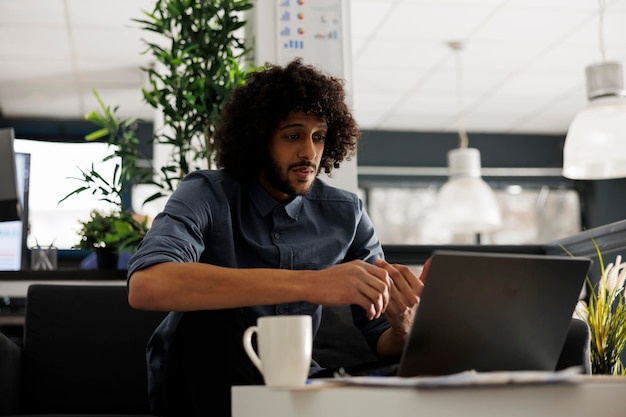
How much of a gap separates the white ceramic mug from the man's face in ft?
2.52

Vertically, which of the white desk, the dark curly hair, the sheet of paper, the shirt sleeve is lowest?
the white desk

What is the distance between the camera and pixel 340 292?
1.18 meters

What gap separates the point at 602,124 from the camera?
3.13 m

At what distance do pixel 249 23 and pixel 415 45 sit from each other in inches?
92.5

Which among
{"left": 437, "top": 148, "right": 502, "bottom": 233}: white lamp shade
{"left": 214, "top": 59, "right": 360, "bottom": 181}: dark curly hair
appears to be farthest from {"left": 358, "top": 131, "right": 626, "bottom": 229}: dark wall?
{"left": 214, "top": 59, "right": 360, "bottom": 181}: dark curly hair

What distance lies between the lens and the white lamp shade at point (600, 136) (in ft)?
10.1

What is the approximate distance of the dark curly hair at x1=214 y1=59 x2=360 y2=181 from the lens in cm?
183

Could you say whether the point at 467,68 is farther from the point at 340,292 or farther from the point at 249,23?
the point at 340,292

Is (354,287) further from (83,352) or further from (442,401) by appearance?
(83,352)

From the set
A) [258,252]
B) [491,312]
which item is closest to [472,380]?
[491,312]

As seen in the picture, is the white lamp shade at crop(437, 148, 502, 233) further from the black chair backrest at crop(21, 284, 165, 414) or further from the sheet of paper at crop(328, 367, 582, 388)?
the sheet of paper at crop(328, 367, 582, 388)

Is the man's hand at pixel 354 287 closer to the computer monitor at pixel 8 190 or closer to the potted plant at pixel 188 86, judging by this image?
Result: the potted plant at pixel 188 86

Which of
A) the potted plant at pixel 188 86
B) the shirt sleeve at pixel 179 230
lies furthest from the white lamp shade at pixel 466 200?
the shirt sleeve at pixel 179 230

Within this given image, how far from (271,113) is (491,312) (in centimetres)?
97
